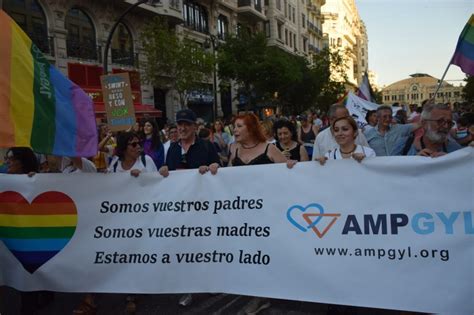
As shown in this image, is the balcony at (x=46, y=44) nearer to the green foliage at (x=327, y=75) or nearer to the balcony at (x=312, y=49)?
the green foliage at (x=327, y=75)

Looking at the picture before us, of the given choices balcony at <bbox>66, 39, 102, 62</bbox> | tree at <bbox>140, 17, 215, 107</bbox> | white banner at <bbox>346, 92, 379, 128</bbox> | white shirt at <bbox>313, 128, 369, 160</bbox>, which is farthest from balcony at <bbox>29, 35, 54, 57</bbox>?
white shirt at <bbox>313, 128, 369, 160</bbox>

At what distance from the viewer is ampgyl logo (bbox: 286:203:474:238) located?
10.3 ft

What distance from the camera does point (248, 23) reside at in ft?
127

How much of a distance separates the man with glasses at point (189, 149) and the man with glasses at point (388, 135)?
2076 millimetres

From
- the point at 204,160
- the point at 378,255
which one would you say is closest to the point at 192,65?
the point at 204,160

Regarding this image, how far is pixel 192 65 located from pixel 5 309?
16.3 metres

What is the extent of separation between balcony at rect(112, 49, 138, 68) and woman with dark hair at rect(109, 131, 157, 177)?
18.9 meters

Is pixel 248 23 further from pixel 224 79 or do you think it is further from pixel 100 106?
pixel 100 106

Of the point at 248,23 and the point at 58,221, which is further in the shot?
the point at 248,23

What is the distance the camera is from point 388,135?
17.2 feet

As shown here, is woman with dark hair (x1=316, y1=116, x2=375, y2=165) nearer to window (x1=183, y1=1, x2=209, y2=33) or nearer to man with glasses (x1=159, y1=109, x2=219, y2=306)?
man with glasses (x1=159, y1=109, x2=219, y2=306)

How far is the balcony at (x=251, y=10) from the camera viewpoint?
35719mm

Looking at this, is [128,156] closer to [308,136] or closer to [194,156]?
[194,156]

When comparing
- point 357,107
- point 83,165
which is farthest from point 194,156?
point 357,107
